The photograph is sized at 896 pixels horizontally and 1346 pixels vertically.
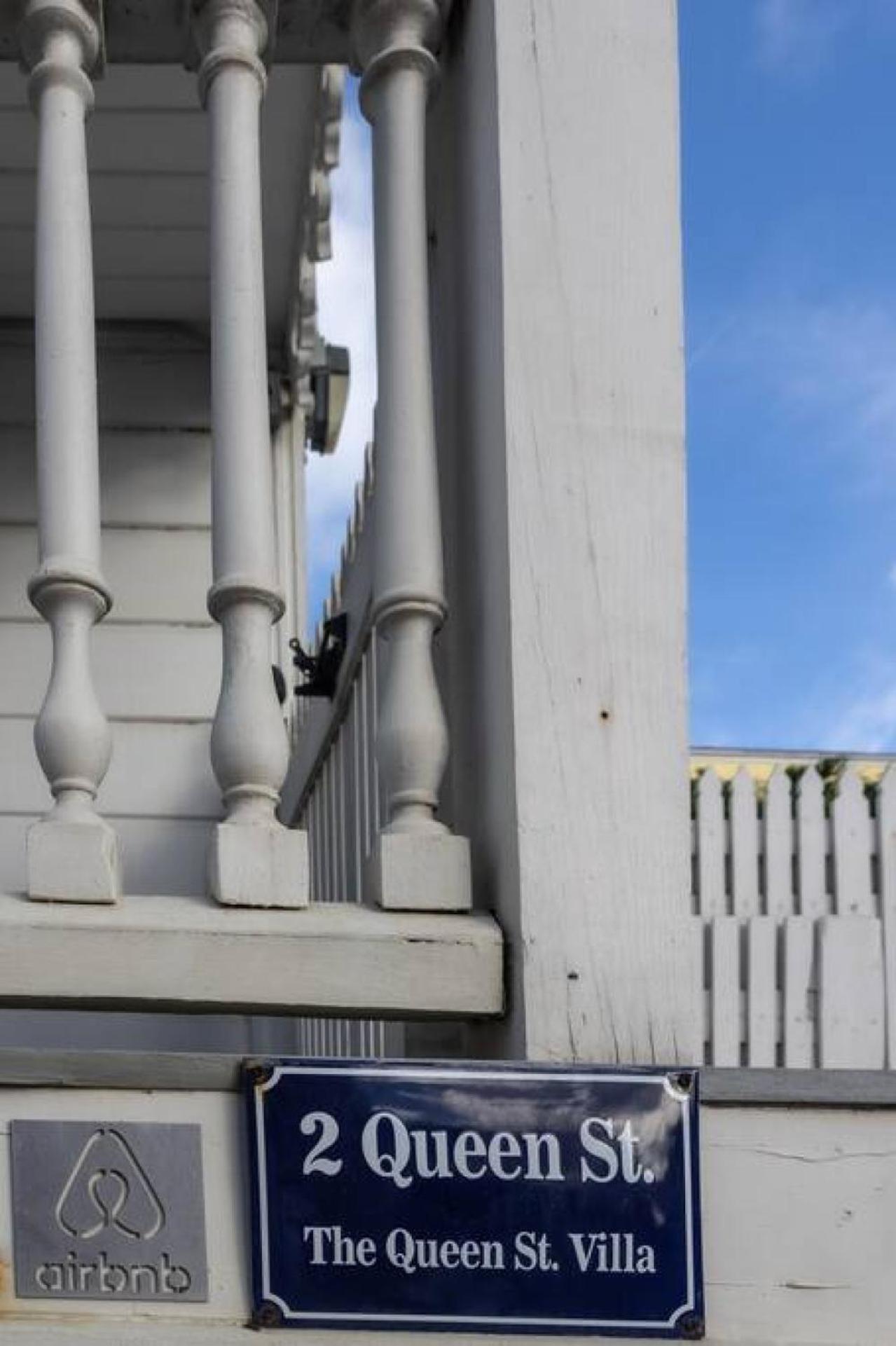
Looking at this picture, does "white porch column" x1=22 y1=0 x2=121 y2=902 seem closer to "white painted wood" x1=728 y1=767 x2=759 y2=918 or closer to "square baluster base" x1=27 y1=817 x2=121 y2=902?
"square baluster base" x1=27 y1=817 x2=121 y2=902

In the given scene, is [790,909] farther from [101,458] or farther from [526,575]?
[526,575]

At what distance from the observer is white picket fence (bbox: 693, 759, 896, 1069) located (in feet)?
30.0

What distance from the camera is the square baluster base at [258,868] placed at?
11.1 ft

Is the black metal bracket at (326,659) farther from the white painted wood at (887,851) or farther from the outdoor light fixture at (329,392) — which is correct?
the white painted wood at (887,851)

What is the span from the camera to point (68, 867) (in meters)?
3.36

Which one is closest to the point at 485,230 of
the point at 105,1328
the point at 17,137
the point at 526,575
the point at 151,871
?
the point at 526,575

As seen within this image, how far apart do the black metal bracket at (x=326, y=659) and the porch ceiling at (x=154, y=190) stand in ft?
4.30

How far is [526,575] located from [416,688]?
0.23 metres

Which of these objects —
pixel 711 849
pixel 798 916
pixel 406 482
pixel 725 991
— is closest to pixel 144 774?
pixel 406 482

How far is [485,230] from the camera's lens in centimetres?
367

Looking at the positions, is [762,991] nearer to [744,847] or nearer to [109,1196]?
[744,847]

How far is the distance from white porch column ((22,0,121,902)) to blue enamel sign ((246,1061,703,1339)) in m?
0.42

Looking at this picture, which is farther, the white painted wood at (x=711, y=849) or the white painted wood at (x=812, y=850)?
the white painted wood at (x=711, y=849)

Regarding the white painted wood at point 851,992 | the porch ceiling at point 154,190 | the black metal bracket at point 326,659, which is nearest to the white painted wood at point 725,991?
the white painted wood at point 851,992
